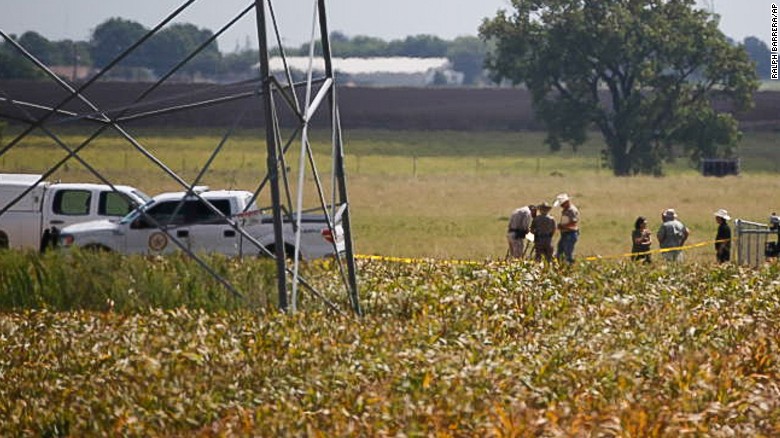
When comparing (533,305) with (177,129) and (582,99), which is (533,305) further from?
(177,129)

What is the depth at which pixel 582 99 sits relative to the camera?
78.1m

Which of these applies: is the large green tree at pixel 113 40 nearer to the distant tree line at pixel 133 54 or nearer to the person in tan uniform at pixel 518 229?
the distant tree line at pixel 133 54

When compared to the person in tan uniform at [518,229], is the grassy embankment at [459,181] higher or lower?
lower

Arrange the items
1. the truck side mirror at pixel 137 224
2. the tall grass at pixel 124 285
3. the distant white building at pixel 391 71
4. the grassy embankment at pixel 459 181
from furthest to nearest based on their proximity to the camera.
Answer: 1. the distant white building at pixel 391 71
2. the grassy embankment at pixel 459 181
3. the truck side mirror at pixel 137 224
4. the tall grass at pixel 124 285

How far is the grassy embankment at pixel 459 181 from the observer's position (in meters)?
41.9

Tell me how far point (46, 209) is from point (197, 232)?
4.21 metres

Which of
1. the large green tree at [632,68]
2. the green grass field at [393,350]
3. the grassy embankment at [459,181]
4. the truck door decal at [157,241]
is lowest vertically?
the grassy embankment at [459,181]

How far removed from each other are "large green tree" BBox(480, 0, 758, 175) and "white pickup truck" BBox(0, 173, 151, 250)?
44468mm

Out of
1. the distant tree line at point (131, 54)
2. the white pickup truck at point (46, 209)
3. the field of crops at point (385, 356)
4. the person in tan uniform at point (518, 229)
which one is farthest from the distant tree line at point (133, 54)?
the field of crops at point (385, 356)

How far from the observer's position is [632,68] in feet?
254

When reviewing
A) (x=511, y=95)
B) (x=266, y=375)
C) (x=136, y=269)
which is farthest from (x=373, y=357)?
(x=511, y=95)

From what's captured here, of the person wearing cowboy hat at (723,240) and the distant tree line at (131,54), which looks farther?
the distant tree line at (131,54)

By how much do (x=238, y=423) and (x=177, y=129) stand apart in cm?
7641

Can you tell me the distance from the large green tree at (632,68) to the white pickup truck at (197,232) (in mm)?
46312
